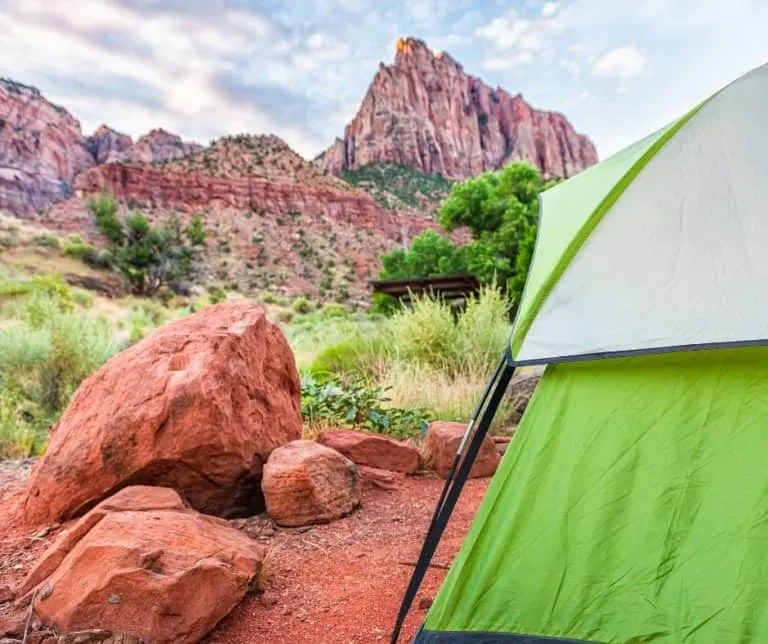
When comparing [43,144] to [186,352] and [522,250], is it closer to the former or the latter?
[522,250]

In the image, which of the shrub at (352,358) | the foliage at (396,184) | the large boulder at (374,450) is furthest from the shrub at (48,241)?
the foliage at (396,184)

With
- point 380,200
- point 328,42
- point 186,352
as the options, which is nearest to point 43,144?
point 380,200

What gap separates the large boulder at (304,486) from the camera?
280cm

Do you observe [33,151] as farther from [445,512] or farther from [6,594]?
[445,512]

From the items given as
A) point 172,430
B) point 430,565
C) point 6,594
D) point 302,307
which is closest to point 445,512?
point 430,565

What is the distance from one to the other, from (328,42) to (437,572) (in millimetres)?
28634

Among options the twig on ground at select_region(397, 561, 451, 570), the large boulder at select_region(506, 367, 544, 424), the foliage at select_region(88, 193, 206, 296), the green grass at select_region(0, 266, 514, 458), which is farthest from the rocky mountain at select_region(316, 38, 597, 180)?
the twig on ground at select_region(397, 561, 451, 570)

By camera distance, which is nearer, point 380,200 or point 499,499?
point 499,499

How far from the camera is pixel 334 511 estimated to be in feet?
9.75

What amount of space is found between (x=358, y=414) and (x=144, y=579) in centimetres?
319

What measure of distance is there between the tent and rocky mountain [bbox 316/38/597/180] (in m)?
72.4

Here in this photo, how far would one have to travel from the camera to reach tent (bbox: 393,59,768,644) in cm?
135

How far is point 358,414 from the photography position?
486cm

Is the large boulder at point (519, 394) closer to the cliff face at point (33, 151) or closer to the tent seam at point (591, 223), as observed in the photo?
the tent seam at point (591, 223)
